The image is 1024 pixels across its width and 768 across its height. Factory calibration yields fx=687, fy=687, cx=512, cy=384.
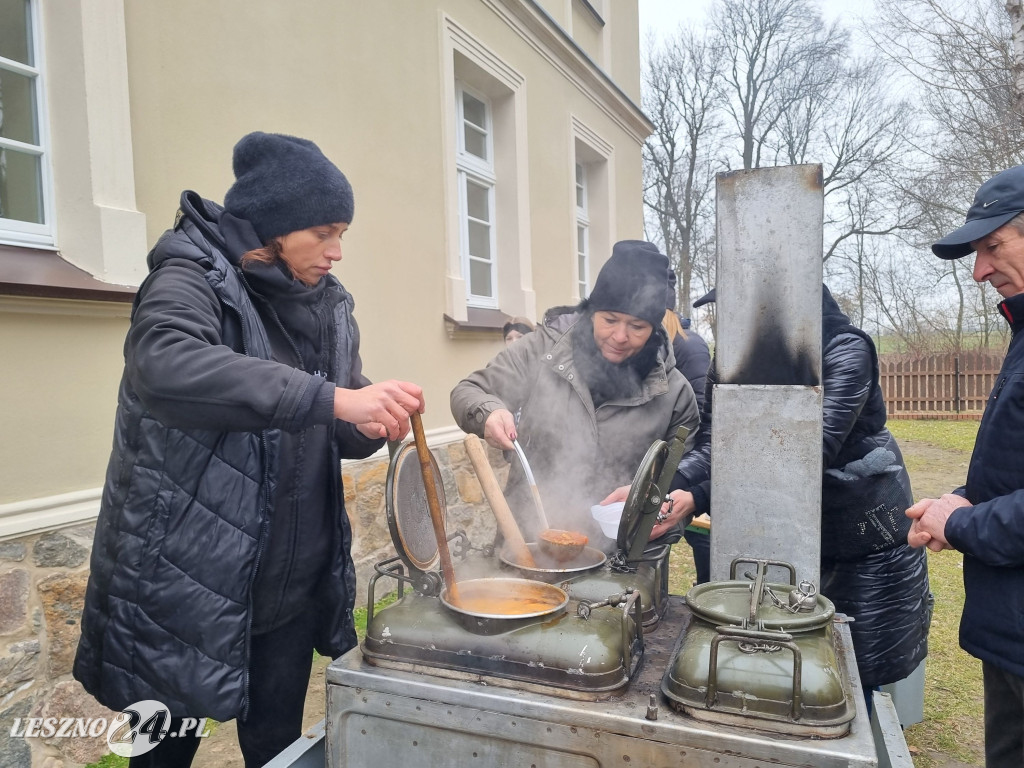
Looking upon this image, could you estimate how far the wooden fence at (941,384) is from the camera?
16.5 metres

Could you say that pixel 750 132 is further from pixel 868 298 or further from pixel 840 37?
pixel 868 298

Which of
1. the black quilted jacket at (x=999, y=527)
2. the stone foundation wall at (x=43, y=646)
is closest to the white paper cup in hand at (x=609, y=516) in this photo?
the black quilted jacket at (x=999, y=527)

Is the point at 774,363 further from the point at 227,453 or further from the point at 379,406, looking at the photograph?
the point at 227,453

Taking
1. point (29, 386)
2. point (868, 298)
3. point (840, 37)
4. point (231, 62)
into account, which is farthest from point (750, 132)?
point (29, 386)

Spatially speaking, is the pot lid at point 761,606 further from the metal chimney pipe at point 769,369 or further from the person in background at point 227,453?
the person in background at point 227,453

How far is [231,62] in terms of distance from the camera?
389 cm

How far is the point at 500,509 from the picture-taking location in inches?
81.3

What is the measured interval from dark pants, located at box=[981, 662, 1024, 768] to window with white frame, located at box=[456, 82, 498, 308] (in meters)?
5.30

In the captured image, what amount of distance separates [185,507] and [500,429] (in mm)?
1078

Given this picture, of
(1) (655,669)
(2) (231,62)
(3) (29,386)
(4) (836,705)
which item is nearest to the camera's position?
(4) (836,705)

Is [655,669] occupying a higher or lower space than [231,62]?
lower

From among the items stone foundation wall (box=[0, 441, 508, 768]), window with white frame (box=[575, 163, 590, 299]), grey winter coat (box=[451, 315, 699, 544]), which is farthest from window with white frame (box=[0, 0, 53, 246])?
window with white frame (box=[575, 163, 590, 299])

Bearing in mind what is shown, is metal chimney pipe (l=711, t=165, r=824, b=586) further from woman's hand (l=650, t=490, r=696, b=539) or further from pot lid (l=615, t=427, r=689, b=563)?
pot lid (l=615, t=427, r=689, b=563)

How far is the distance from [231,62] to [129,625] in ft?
10.9
